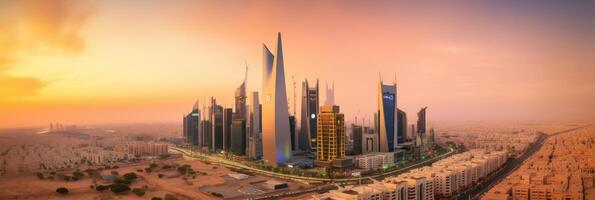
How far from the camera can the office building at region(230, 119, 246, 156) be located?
1742cm

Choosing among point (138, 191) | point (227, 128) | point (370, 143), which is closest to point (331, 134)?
point (370, 143)

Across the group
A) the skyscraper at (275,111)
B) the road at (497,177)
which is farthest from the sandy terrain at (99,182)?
the road at (497,177)

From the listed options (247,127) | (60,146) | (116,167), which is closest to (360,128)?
(247,127)

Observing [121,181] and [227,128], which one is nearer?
[121,181]

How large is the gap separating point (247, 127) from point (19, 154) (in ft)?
28.0

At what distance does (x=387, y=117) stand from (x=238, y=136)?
6.43 meters

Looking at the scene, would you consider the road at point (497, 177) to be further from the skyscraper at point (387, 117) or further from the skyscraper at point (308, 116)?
the skyscraper at point (308, 116)

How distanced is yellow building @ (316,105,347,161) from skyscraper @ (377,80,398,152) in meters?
3.20

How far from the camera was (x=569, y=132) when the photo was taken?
7289 mm

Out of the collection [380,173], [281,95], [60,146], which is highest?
[281,95]

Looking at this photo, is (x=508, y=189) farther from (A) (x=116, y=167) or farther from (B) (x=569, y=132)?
(A) (x=116, y=167)

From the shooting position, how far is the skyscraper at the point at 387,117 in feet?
53.6

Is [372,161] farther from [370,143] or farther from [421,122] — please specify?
[421,122]

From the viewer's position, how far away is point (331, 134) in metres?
13.4
